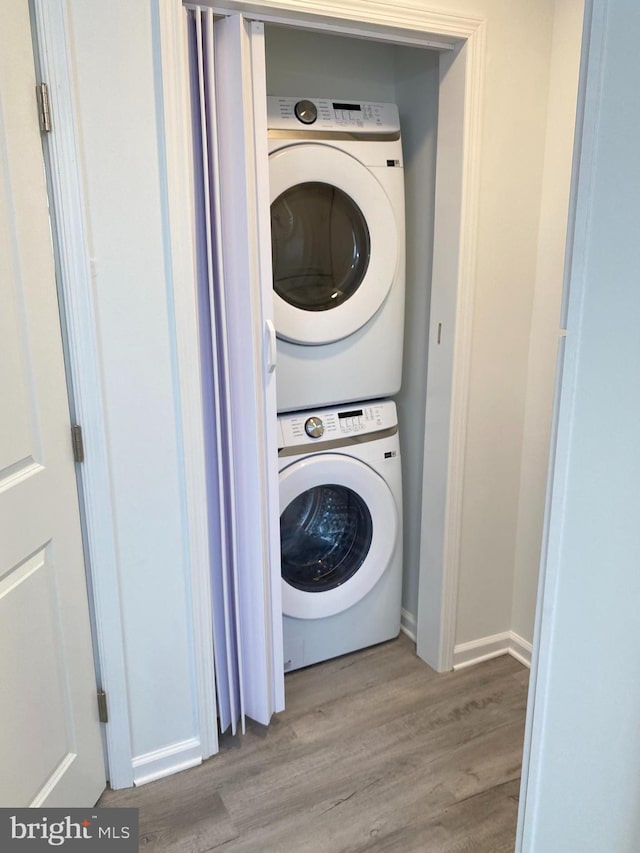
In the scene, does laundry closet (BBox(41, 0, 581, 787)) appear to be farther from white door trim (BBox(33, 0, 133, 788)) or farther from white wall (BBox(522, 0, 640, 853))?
white wall (BBox(522, 0, 640, 853))

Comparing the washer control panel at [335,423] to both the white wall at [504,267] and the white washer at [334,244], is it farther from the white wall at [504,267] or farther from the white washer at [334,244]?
the white wall at [504,267]

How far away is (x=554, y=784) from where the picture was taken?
43.2 inches

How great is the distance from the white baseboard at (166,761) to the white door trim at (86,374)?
3 cm

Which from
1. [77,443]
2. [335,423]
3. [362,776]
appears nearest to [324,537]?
[335,423]

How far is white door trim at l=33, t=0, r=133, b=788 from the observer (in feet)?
4.49

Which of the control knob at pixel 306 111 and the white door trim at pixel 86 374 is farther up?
the control knob at pixel 306 111

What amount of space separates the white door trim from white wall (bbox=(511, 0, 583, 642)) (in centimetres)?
132

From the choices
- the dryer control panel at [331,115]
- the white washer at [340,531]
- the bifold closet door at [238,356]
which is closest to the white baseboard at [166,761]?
the bifold closet door at [238,356]

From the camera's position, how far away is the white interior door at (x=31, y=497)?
129 centimetres

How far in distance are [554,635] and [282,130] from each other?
4.93 ft

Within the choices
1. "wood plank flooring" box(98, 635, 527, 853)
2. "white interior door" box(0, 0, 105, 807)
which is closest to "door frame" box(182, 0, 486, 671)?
"wood plank flooring" box(98, 635, 527, 853)

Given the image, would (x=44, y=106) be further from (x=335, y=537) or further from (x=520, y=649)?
(x=520, y=649)

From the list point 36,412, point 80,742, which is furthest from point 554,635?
point 80,742

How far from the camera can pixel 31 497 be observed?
1.39 meters
